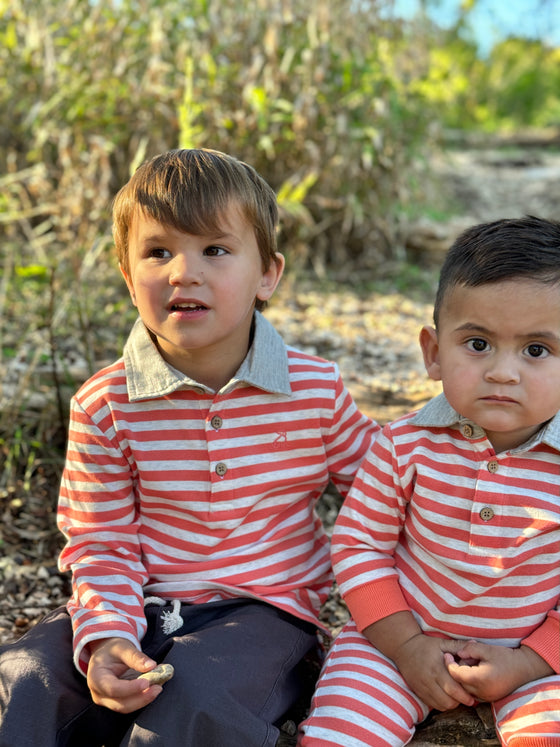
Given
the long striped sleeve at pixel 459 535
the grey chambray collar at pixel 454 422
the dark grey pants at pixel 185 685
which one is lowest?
the dark grey pants at pixel 185 685

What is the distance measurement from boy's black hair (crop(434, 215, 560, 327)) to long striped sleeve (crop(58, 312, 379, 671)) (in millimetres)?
449

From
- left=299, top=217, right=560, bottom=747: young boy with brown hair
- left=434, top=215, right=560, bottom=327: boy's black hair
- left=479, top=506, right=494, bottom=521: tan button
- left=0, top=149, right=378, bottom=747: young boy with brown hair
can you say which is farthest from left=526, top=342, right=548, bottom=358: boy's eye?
left=0, top=149, right=378, bottom=747: young boy with brown hair

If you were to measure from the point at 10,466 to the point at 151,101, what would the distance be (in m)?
2.24

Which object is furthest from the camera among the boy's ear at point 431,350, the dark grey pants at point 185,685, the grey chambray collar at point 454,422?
the boy's ear at point 431,350

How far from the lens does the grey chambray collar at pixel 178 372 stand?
1768 mm

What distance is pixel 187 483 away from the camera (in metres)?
1.79

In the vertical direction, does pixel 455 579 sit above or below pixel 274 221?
below

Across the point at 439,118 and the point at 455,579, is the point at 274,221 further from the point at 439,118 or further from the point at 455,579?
the point at 439,118

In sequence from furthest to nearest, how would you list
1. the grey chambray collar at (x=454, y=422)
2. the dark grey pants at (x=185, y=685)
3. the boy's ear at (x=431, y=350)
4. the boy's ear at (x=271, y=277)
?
the boy's ear at (x=271, y=277) → the boy's ear at (x=431, y=350) → the grey chambray collar at (x=454, y=422) → the dark grey pants at (x=185, y=685)

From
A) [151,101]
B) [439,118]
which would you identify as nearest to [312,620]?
[151,101]

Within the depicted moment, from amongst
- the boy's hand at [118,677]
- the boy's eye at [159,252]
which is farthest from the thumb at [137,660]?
the boy's eye at [159,252]

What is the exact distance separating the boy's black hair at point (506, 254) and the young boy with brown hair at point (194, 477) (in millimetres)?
433

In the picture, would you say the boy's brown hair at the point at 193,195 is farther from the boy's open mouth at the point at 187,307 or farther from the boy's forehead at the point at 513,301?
the boy's forehead at the point at 513,301

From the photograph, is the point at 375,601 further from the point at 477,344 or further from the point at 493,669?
the point at 477,344
